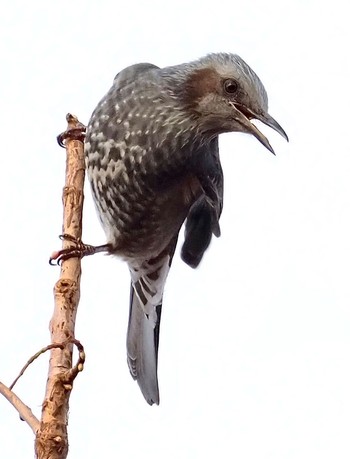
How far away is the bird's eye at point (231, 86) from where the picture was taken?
4.43m

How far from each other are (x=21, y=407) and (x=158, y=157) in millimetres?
2252

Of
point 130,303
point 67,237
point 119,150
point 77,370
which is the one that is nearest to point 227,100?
point 119,150

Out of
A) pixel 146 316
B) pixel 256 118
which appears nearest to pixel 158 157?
pixel 256 118

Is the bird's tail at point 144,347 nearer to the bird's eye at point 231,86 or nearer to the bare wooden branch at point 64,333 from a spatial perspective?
the bare wooden branch at point 64,333

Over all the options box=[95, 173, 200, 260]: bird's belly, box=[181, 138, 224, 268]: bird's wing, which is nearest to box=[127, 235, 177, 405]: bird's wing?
box=[95, 173, 200, 260]: bird's belly

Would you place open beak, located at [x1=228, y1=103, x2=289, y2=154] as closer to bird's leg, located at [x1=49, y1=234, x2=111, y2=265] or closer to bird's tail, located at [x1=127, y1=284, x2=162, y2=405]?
bird's leg, located at [x1=49, y1=234, x2=111, y2=265]

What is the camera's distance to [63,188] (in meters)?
4.21

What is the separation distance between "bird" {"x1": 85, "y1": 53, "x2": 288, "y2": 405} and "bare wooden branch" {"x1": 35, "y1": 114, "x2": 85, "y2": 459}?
29 cm

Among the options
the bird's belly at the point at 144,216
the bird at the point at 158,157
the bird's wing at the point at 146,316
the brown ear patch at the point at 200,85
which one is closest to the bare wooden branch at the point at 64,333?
the bird at the point at 158,157

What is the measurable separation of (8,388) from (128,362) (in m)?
2.56

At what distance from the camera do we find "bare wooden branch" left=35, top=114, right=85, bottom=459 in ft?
8.66

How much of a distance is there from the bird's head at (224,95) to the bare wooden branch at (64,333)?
1.95ft

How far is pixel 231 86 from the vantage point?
4.44m

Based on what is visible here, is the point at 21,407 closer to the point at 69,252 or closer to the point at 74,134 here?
the point at 69,252
